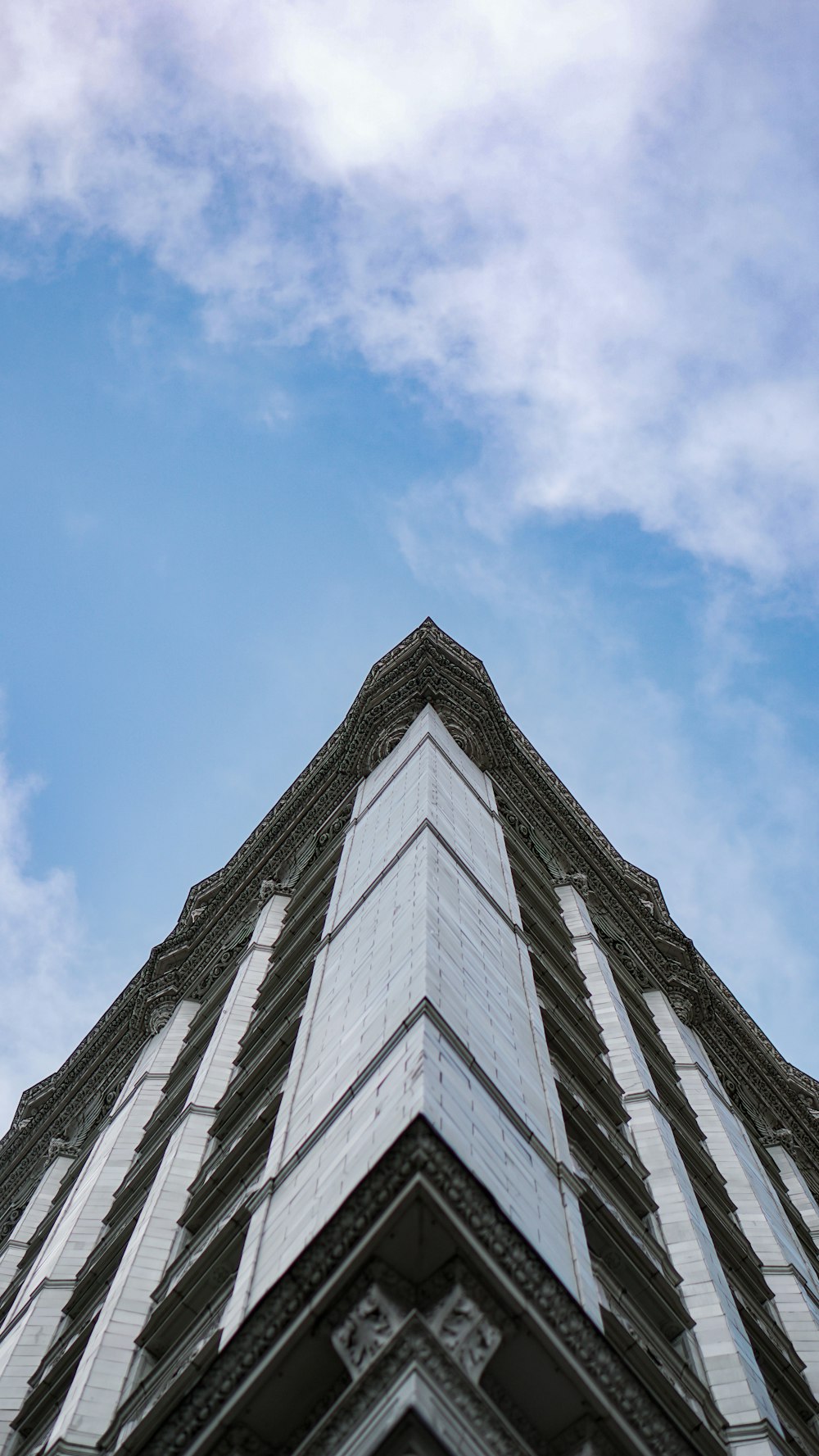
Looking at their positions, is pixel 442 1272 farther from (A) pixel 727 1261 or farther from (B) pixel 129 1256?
(A) pixel 727 1261

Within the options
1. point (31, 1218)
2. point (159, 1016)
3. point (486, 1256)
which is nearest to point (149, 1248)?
point (486, 1256)

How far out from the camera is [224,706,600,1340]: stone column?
42.9ft

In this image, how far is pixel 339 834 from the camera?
37.6 m

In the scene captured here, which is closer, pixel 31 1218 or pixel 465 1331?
pixel 465 1331

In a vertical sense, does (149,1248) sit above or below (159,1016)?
below

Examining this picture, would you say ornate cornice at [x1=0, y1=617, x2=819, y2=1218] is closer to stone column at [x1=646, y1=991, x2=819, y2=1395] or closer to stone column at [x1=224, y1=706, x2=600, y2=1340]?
stone column at [x1=646, y1=991, x2=819, y2=1395]

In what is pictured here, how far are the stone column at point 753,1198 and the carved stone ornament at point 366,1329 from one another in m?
14.5

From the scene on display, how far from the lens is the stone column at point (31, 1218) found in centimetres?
3203

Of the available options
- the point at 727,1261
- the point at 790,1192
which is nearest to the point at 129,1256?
the point at 727,1261

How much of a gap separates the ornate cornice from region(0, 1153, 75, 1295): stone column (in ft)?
11.4

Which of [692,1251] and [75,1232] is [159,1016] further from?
[692,1251]

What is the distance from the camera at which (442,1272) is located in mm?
10359

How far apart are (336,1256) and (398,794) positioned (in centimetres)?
1977

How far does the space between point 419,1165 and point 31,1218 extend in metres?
27.4
